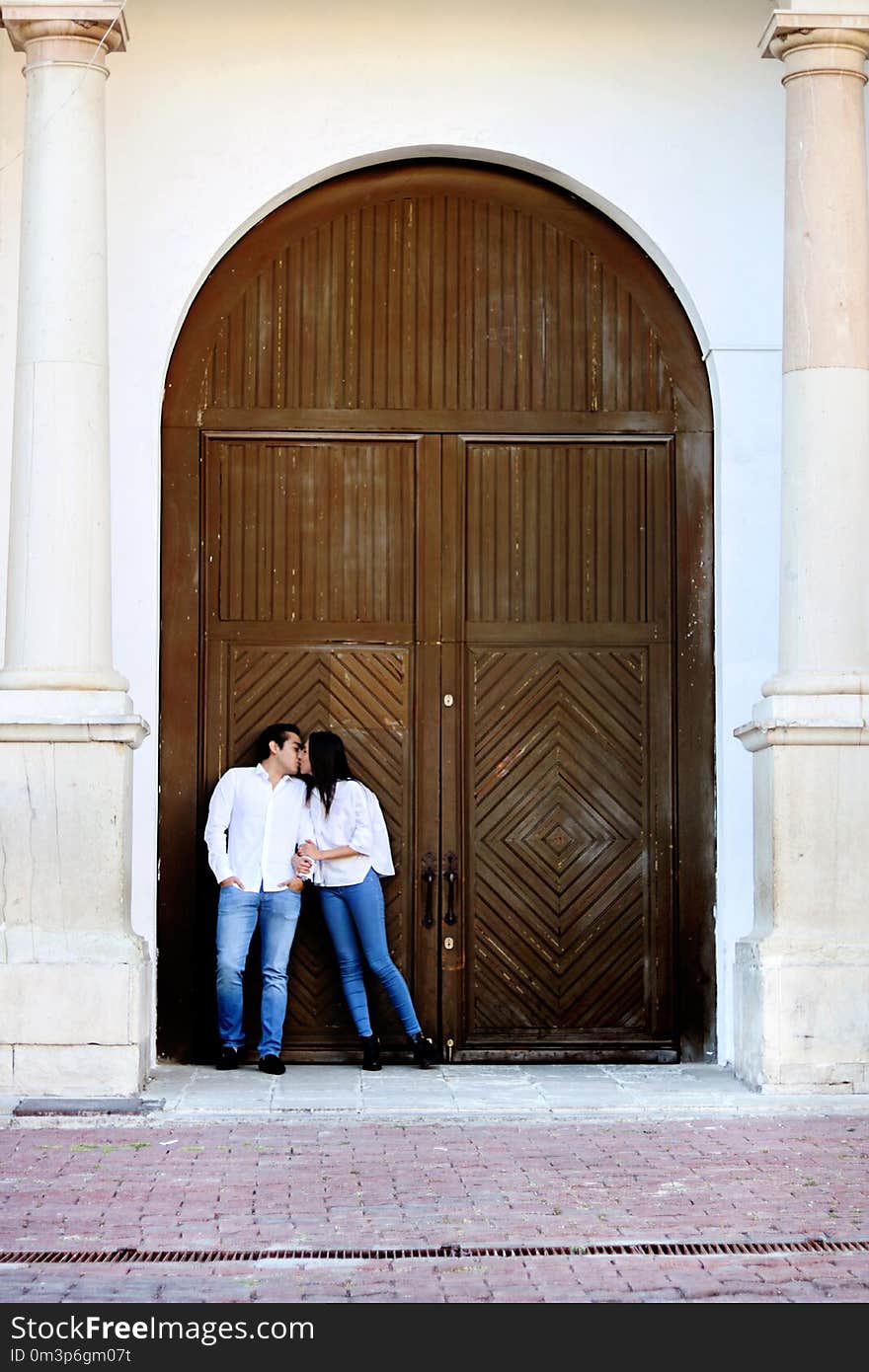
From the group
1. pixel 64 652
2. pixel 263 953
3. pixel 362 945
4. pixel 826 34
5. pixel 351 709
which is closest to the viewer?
pixel 64 652

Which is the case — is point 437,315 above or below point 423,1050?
above

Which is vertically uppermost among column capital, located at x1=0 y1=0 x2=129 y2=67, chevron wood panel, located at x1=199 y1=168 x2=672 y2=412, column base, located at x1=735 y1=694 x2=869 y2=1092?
column capital, located at x1=0 y1=0 x2=129 y2=67

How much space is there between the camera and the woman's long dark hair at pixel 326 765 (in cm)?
1050

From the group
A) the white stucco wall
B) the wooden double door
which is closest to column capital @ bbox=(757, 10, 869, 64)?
the white stucco wall

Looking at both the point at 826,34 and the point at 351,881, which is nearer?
the point at 826,34

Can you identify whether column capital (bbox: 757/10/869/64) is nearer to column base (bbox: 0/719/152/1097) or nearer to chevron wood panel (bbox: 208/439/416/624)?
chevron wood panel (bbox: 208/439/416/624)

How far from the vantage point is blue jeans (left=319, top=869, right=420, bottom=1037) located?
413 inches

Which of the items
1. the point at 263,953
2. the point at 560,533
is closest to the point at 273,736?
the point at 263,953

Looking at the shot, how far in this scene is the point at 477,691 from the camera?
11.2 meters

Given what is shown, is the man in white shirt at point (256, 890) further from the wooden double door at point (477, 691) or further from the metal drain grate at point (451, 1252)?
the metal drain grate at point (451, 1252)

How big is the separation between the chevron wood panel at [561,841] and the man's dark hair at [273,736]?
1145mm

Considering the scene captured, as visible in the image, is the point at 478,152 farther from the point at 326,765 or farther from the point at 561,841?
the point at 561,841

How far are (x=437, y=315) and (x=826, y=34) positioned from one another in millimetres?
2633

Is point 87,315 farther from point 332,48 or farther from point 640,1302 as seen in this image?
point 640,1302
